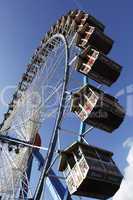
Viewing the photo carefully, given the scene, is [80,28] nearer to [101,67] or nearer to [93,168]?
[101,67]

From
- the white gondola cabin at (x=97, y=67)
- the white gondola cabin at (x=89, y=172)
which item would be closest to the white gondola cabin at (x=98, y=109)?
the white gondola cabin at (x=97, y=67)

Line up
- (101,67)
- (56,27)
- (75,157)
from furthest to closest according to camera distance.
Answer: (56,27), (101,67), (75,157)

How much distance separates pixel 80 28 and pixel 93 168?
7.79 meters

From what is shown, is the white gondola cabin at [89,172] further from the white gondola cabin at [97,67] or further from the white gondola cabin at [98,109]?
the white gondola cabin at [97,67]

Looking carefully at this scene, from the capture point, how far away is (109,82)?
15102 mm

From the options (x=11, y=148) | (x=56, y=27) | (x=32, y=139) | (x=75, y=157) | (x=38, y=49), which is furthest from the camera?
(x=38, y=49)

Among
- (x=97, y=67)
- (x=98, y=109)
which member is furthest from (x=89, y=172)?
(x=97, y=67)

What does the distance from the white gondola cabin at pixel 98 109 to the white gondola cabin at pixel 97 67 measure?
3.93ft

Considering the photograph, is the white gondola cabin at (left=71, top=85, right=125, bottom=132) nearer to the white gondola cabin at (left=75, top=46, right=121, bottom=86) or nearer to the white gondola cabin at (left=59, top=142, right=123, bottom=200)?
the white gondola cabin at (left=75, top=46, right=121, bottom=86)

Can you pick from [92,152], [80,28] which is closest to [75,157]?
[92,152]

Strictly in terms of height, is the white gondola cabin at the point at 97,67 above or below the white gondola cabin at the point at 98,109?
above

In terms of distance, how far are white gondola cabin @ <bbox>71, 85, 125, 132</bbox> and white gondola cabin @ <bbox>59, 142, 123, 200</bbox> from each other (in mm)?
1439

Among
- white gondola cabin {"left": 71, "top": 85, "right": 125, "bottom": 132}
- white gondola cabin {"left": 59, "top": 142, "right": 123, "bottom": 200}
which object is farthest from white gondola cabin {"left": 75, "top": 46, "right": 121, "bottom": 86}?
white gondola cabin {"left": 59, "top": 142, "right": 123, "bottom": 200}

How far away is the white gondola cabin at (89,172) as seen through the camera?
428 inches
